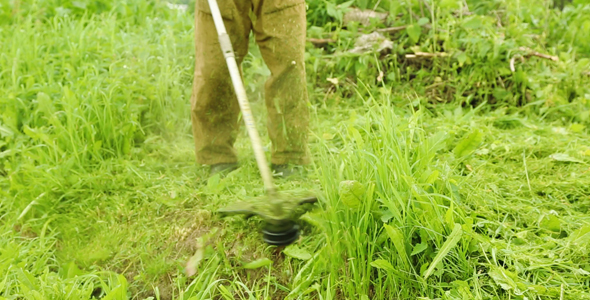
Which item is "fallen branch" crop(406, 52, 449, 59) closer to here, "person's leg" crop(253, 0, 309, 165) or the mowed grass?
the mowed grass

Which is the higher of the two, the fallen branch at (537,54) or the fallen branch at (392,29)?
the fallen branch at (392,29)

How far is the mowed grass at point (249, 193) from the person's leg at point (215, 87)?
0.16 meters

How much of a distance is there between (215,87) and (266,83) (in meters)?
0.25

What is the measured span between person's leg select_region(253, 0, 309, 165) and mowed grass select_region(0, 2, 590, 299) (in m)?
0.13

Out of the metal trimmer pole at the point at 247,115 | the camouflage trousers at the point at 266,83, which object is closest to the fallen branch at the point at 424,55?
the camouflage trousers at the point at 266,83

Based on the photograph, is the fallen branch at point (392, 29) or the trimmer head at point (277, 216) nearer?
the trimmer head at point (277, 216)

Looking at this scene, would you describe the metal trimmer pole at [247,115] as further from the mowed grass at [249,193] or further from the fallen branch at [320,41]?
the fallen branch at [320,41]

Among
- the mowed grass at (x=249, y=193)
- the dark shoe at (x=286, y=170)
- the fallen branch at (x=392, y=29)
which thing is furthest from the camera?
the fallen branch at (x=392, y=29)

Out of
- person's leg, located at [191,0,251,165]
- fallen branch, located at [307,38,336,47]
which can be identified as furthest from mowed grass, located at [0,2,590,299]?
fallen branch, located at [307,38,336,47]

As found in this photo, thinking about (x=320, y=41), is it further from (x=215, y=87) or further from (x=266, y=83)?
(x=215, y=87)

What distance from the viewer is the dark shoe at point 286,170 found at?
2.77m

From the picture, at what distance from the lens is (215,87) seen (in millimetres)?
2625

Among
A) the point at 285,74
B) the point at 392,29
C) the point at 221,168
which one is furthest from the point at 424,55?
the point at 221,168

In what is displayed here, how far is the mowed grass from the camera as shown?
1.94 metres
